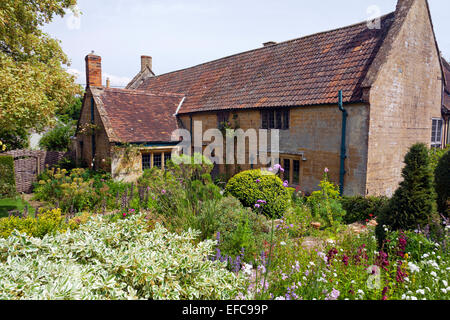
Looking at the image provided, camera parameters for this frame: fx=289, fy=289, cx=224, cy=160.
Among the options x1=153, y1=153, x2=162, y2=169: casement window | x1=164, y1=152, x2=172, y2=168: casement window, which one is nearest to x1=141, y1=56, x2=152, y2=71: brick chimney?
x1=164, y1=152, x2=172, y2=168: casement window

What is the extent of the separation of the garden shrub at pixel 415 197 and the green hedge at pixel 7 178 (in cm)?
1749

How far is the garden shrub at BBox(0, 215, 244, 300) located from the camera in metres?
3.41

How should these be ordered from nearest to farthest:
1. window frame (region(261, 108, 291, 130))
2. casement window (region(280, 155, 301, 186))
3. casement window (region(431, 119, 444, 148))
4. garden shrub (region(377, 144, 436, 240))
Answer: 1. garden shrub (region(377, 144, 436, 240))
2. casement window (region(280, 155, 301, 186))
3. window frame (region(261, 108, 291, 130))
4. casement window (region(431, 119, 444, 148))

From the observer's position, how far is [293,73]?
15672 millimetres

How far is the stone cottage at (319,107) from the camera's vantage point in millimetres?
12328

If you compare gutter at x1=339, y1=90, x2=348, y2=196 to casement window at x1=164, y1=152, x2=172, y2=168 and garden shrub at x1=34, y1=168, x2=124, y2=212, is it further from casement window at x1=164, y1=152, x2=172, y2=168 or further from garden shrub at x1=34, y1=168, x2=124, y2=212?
casement window at x1=164, y1=152, x2=172, y2=168

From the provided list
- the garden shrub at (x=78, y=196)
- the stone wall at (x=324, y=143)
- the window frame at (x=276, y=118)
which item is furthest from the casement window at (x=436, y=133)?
the garden shrub at (x=78, y=196)

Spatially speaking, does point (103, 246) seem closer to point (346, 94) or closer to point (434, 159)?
point (346, 94)

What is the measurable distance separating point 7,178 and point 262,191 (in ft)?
46.0

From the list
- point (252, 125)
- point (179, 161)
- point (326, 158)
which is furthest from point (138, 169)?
point (326, 158)

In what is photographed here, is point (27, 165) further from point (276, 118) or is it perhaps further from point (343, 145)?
point (343, 145)

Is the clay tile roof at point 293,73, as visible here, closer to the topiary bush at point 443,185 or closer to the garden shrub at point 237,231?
the topiary bush at point 443,185

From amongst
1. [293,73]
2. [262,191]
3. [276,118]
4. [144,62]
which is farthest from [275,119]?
[144,62]

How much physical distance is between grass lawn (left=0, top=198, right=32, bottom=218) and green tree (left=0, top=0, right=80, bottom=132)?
3.57 meters
